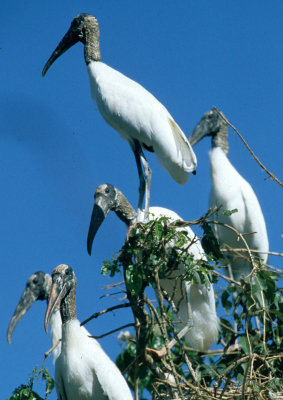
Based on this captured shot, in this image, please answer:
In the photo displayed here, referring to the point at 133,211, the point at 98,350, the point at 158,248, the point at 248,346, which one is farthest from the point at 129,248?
the point at 133,211

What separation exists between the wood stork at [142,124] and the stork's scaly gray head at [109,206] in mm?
266

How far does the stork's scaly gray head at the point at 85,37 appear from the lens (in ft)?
21.7

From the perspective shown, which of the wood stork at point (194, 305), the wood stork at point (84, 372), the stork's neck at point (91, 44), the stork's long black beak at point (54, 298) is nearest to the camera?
the wood stork at point (84, 372)

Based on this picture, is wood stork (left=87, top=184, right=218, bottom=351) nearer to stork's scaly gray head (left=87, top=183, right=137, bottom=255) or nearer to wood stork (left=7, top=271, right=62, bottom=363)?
stork's scaly gray head (left=87, top=183, right=137, bottom=255)

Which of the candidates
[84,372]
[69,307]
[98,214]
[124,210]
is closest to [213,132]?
[124,210]

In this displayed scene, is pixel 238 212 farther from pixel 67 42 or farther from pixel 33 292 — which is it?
pixel 67 42

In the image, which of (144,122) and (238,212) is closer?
(144,122)

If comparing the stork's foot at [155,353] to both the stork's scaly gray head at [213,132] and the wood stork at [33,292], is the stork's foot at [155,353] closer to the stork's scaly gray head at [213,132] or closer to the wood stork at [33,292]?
the wood stork at [33,292]

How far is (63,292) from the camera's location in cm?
600

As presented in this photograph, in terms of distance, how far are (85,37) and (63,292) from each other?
76.6 inches

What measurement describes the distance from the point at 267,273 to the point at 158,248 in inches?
21.6

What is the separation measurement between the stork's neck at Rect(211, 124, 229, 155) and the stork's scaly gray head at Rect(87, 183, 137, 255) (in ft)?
7.75

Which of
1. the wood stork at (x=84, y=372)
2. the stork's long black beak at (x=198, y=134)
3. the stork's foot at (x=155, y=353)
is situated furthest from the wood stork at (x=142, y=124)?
the stork's long black beak at (x=198, y=134)

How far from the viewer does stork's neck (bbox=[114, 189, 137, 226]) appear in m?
6.20
